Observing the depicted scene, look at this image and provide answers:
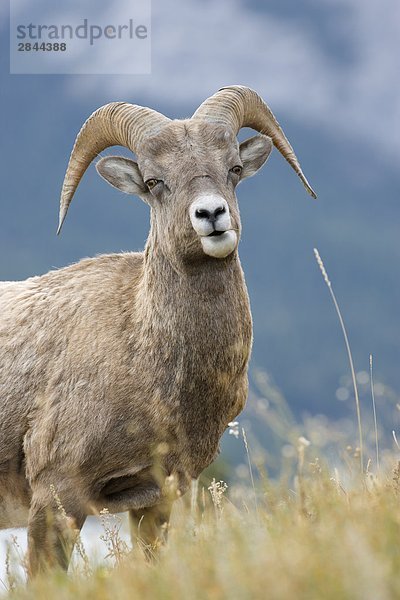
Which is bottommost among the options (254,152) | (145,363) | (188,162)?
(145,363)

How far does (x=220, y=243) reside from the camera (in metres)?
6.94

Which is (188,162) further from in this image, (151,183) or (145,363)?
(145,363)

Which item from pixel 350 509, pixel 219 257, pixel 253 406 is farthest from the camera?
pixel 219 257

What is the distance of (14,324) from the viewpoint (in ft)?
28.6

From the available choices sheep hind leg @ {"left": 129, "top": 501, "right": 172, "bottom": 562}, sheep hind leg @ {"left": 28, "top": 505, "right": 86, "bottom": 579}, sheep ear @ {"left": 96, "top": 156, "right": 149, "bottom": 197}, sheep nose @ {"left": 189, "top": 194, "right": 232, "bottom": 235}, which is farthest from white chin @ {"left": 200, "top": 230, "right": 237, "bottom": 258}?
sheep hind leg @ {"left": 129, "top": 501, "right": 172, "bottom": 562}

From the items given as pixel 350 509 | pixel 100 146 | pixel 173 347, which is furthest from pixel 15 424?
pixel 350 509

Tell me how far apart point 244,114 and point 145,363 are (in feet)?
9.12

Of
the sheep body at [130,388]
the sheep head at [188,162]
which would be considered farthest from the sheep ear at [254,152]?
the sheep body at [130,388]

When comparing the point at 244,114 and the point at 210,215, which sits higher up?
the point at 244,114

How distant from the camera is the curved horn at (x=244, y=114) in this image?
829 cm

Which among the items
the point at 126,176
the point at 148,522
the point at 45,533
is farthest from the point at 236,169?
the point at 45,533

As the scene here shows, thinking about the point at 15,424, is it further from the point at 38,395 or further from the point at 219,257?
the point at 219,257

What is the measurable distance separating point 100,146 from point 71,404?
277 cm

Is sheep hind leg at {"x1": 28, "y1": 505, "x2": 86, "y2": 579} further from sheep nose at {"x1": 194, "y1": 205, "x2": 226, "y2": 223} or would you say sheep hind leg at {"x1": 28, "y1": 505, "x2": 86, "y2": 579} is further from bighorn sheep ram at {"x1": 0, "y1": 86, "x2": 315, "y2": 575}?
sheep nose at {"x1": 194, "y1": 205, "x2": 226, "y2": 223}
